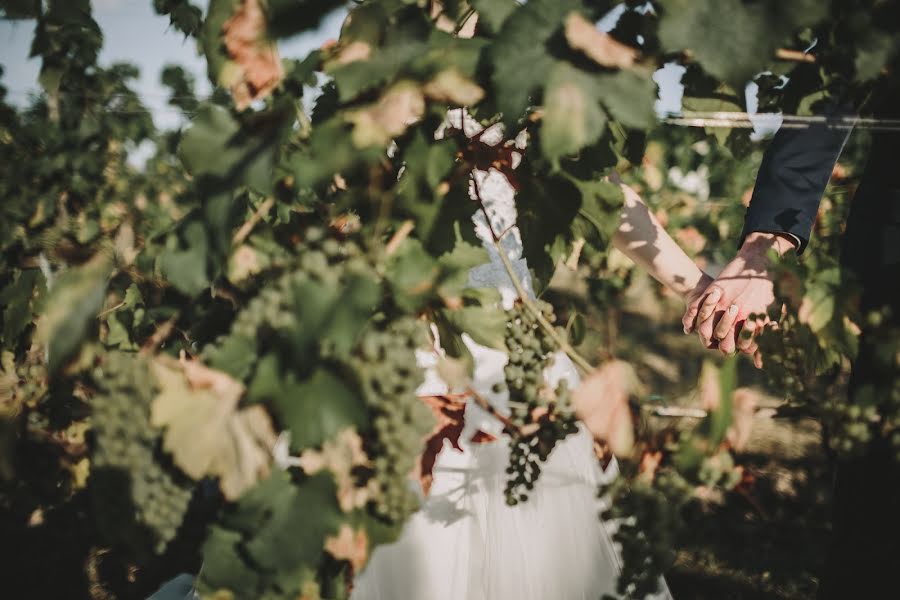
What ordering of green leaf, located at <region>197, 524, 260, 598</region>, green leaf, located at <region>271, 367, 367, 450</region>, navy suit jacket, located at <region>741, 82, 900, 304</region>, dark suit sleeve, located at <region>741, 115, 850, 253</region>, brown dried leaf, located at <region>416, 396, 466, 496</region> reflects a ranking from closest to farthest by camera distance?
green leaf, located at <region>271, 367, 367, 450</region>, green leaf, located at <region>197, 524, 260, 598</region>, brown dried leaf, located at <region>416, 396, 466, 496</region>, navy suit jacket, located at <region>741, 82, 900, 304</region>, dark suit sleeve, located at <region>741, 115, 850, 253</region>

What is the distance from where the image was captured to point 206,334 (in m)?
1.04

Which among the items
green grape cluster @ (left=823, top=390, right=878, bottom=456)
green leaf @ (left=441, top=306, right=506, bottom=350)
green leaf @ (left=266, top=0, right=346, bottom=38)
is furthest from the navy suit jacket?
green leaf @ (left=266, top=0, right=346, bottom=38)

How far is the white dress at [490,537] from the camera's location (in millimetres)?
1549

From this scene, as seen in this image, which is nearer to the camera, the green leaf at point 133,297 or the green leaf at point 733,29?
the green leaf at point 733,29

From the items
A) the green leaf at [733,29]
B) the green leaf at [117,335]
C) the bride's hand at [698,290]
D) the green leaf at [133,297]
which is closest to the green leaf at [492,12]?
the green leaf at [733,29]

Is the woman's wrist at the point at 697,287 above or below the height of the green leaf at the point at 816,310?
below

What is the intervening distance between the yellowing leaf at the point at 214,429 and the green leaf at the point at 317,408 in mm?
54

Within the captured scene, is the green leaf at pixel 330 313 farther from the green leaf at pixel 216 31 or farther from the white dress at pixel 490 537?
the white dress at pixel 490 537

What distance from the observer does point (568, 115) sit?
0.69 m

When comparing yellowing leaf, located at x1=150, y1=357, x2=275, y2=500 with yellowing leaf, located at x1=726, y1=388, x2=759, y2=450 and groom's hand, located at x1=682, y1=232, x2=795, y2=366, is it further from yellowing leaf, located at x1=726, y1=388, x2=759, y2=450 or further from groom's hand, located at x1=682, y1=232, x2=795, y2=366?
groom's hand, located at x1=682, y1=232, x2=795, y2=366

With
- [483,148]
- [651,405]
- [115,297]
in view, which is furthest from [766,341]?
[115,297]

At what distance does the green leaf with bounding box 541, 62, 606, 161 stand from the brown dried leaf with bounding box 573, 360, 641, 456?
0.30 metres

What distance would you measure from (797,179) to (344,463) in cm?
140

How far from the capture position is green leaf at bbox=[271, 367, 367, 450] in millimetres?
657
